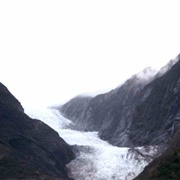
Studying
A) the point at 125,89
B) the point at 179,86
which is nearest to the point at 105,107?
the point at 125,89

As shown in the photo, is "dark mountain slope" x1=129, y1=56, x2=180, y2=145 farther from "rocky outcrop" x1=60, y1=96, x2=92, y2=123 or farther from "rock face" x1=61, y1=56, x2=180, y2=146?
"rocky outcrop" x1=60, y1=96, x2=92, y2=123

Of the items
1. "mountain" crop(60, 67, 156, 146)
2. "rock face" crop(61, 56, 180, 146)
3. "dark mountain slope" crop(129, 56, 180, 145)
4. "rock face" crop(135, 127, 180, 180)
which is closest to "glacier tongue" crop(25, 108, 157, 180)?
"rock face" crop(61, 56, 180, 146)

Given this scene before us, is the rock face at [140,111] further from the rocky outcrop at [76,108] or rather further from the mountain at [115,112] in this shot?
the rocky outcrop at [76,108]

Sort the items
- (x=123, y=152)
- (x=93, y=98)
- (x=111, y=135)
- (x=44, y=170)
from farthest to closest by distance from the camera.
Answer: (x=93, y=98)
(x=111, y=135)
(x=123, y=152)
(x=44, y=170)

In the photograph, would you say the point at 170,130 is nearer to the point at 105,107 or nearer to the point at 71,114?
the point at 105,107

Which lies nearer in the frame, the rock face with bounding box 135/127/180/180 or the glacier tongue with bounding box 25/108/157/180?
the rock face with bounding box 135/127/180/180
